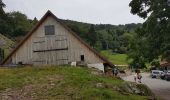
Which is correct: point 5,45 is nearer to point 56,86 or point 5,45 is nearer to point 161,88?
point 161,88

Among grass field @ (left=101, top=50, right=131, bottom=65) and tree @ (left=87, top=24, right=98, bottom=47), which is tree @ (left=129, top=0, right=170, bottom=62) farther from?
grass field @ (left=101, top=50, right=131, bottom=65)

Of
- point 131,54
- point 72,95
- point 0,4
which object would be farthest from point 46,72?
point 131,54

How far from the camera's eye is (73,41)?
47.7 metres

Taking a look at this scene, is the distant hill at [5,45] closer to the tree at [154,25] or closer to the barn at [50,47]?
the barn at [50,47]

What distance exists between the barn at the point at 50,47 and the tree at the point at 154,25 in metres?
4.70

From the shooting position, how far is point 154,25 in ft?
145

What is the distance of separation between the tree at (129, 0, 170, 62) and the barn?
4.70 m

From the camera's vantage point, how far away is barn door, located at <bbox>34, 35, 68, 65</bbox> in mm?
48156

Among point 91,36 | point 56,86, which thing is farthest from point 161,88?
point 91,36

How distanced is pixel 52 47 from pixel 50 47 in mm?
224

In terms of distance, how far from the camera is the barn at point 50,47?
47594 millimetres

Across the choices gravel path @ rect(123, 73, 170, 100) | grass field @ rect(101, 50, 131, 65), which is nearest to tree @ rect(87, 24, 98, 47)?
grass field @ rect(101, 50, 131, 65)

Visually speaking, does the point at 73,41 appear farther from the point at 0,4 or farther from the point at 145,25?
the point at 0,4

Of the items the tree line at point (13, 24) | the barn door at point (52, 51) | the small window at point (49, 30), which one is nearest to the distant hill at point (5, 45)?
the barn door at point (52, 51)
